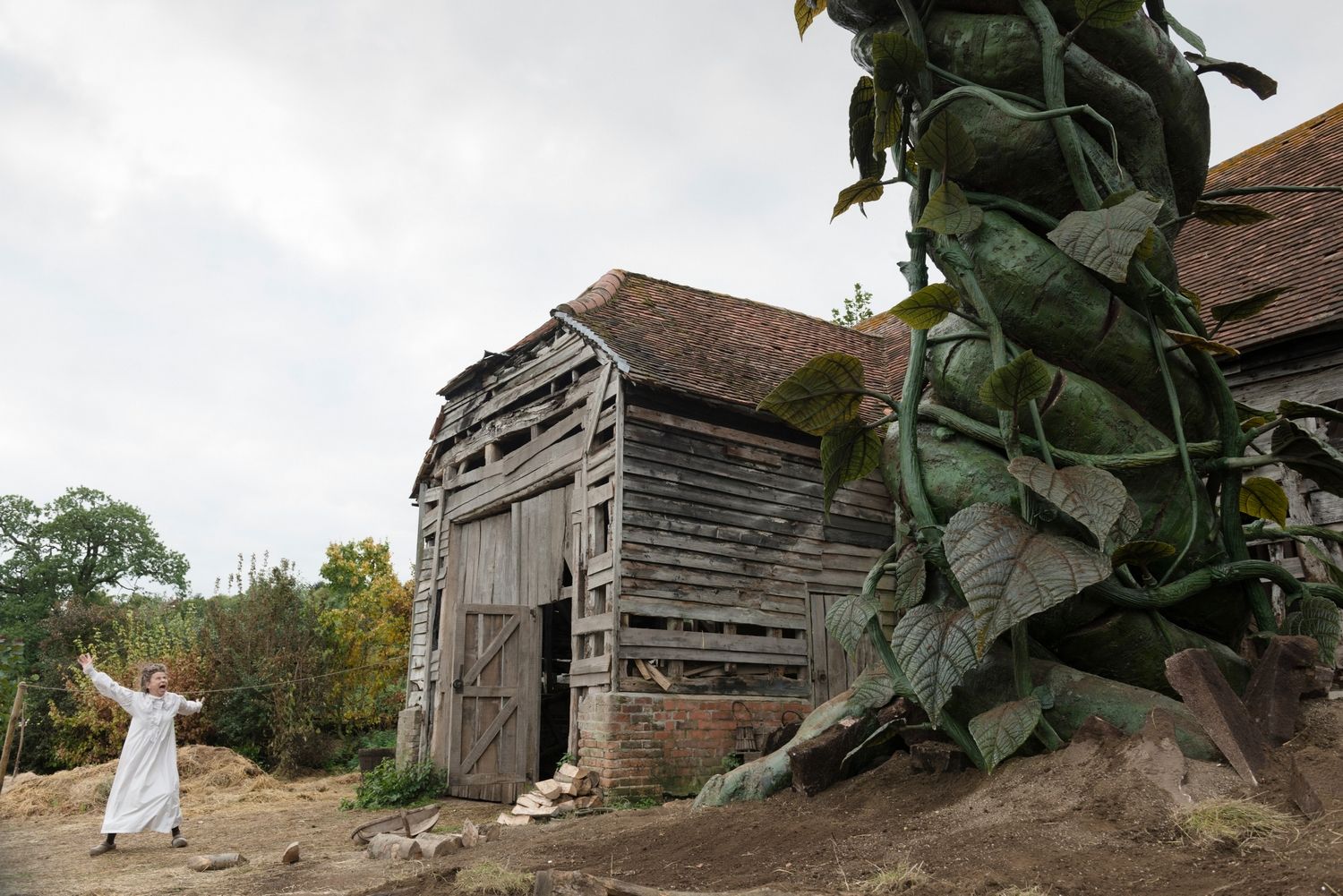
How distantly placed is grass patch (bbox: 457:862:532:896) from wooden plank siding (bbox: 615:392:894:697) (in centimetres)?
527

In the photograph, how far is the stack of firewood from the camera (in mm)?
7863

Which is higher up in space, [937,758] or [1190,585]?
[1190,585]

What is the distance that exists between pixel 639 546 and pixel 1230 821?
6614mm

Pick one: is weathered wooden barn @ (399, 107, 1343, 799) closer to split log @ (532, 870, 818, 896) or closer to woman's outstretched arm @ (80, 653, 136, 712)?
woman's outstretched arm @ (80, 653, 136, 712)

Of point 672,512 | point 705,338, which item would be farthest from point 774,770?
point 705,338

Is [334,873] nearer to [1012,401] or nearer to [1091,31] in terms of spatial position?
[1012,401]

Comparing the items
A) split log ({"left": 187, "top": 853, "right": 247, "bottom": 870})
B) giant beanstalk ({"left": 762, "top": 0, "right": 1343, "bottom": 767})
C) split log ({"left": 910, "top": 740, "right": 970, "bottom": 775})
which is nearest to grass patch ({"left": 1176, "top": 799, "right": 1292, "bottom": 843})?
giant beanstalk ({"left": 762, "top": 0, "right": 1343, "bottom": 767})

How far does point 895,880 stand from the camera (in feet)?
8.31

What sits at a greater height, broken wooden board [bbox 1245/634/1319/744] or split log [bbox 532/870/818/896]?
broken wooden board [bbox 1245/634/1319/744]

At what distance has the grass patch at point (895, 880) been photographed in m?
2.51

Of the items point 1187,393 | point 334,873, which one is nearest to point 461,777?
point 334,873

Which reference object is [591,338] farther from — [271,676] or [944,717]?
[271,676]

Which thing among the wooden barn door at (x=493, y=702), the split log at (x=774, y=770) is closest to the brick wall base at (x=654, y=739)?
the wooden barn door at (x=493, y=702)

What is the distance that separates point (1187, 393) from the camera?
3.99 m
